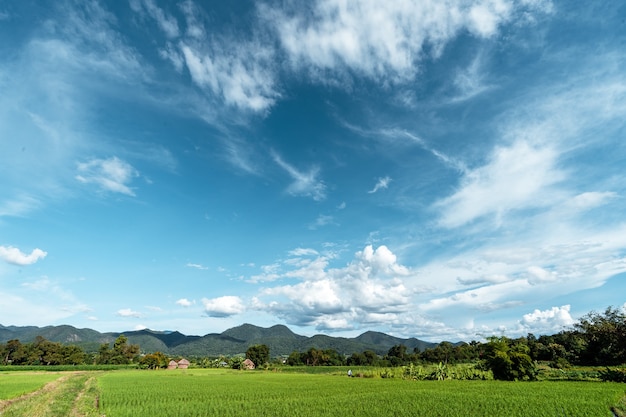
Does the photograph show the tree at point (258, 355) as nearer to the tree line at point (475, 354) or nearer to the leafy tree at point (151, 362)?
the tree line at point (475, 354)

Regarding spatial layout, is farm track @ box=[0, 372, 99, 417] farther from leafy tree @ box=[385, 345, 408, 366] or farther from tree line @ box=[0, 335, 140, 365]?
leafy tree @ box=[385, 345, 408, 366]

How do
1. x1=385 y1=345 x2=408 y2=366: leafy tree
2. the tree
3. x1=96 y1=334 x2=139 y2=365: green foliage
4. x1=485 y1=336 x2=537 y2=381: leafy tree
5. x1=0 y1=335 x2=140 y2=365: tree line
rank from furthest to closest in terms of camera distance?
x1=96 y1=334 x2=139 y2=365: green foliage
the tree
x1=385 y1=345 x2=408 y2=366: leafy tree
x1=0 y1=335 x2=140 y2=365: tree line
x1=485 y1=336 x2=537 y2=381: leafy tree

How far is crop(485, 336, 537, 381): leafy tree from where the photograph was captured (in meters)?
40.7

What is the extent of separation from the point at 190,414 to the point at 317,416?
6.99 metres

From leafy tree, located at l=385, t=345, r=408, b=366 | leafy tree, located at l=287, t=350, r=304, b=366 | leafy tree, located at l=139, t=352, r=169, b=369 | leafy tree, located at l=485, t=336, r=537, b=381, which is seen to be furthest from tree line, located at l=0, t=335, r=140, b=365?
leafy tree, located at l=485, t=336, r=537, b=381

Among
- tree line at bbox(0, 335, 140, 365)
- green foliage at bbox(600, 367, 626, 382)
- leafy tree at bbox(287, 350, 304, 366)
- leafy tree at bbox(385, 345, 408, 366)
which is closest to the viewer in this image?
green foliage at bbox(600, 367, 626, 382)

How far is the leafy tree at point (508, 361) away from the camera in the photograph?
4072cm

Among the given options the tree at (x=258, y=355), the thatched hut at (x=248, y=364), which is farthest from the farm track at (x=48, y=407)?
the tree at (x=258, y=355)

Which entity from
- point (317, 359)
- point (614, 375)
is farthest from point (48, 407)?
point (317, 359)

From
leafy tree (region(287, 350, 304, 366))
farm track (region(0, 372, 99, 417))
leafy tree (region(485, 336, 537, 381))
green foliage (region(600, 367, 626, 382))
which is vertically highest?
leafy tree (region(287, 350, 304, 366))

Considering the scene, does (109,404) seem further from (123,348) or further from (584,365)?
(123,348)

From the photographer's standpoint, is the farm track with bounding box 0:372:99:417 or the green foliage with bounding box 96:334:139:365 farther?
the green foliage with bounding box 96:334:139:365

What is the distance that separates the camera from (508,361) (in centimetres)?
4141

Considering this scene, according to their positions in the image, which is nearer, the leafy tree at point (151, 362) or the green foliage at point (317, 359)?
the leafy tree at point (151, 362)
